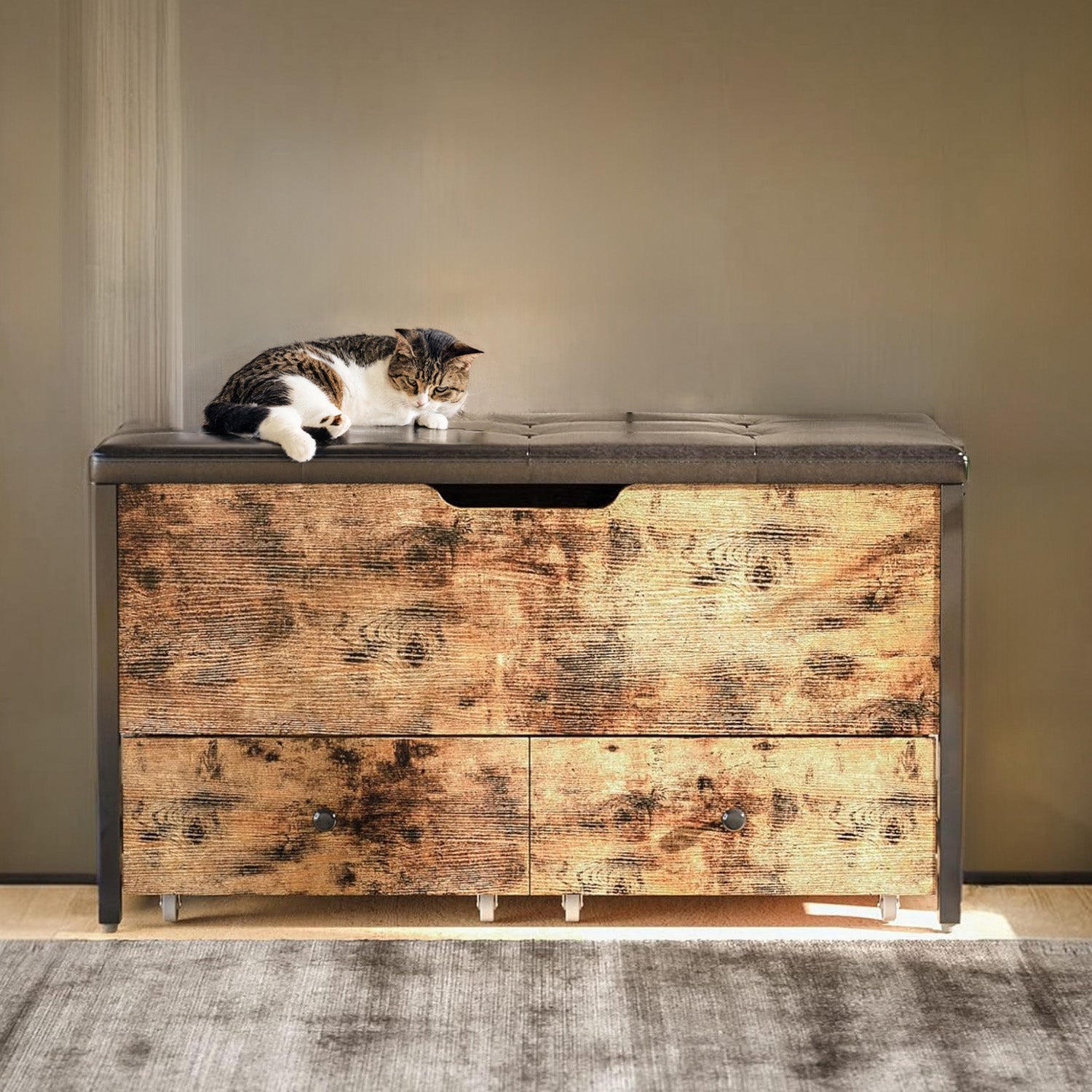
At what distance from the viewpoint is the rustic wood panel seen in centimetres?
205

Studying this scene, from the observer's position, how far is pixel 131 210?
2.42 meters

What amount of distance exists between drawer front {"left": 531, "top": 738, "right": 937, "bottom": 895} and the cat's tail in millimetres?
622

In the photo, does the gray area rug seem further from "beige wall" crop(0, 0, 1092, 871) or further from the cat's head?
the cat's head

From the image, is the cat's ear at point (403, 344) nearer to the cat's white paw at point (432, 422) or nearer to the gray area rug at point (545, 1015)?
the cat's white paw at point (432, 422)

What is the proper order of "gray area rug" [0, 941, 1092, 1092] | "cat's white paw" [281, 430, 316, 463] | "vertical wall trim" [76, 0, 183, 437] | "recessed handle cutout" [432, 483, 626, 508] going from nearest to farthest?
1. "gray area rug" [0, 941, 1092, 1092]
2. "cat's white paw" [281, 430, 316, 463]
3. "recessed handle cutout" [432, 483, 626, 508]
4. "vertical wall trim" [76, 0, 183, 437]

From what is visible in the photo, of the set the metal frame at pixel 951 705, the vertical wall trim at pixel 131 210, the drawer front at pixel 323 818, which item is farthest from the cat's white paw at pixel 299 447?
the metal frame at pixel 951 705

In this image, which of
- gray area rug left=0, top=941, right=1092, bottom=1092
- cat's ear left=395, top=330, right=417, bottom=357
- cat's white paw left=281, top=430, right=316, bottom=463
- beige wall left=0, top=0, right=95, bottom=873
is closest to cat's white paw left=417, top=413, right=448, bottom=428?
cat's ear left=395, top=330, right=417, bottom=357

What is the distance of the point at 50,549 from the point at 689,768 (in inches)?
45.9

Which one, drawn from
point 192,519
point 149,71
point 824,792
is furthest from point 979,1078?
point 149,71

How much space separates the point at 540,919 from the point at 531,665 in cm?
45

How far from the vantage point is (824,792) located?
2.11 meters

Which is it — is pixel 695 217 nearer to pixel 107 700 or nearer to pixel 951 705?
pixel 951 705

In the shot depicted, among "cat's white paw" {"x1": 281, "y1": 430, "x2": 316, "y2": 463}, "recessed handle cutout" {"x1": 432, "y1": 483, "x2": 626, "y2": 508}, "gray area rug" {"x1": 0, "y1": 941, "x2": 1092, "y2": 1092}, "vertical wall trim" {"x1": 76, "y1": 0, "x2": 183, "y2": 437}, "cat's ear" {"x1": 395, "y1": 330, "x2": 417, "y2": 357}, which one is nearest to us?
"gray area rug" {"x1": 0, "y1": 941, "x2": 1092, "y2": 1092}

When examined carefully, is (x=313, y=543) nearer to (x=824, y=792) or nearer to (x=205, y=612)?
(x=205, y=612)
